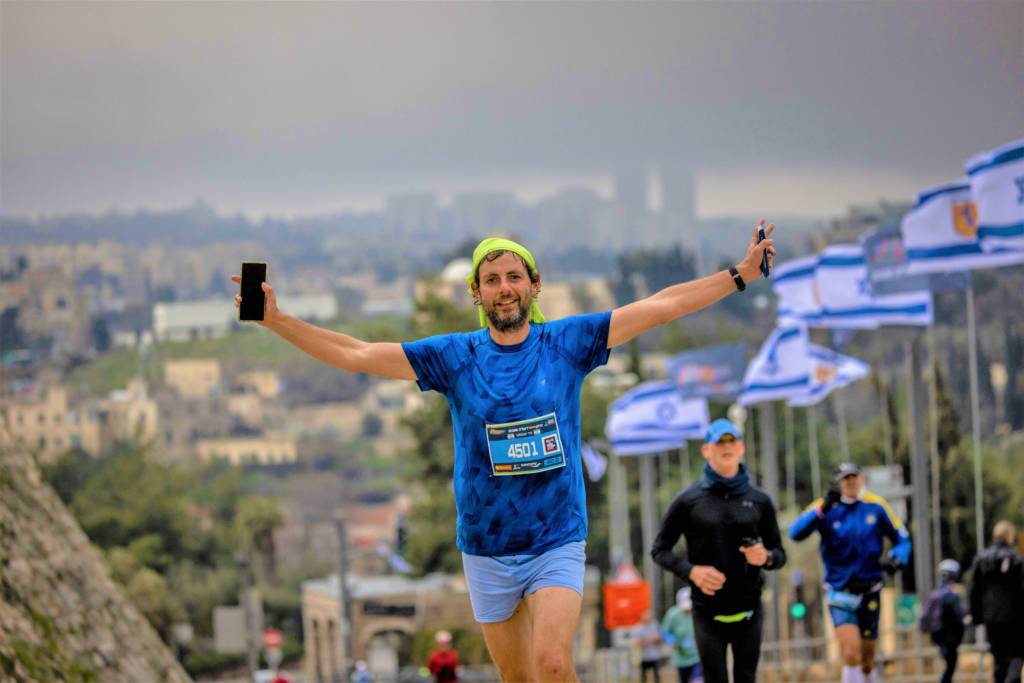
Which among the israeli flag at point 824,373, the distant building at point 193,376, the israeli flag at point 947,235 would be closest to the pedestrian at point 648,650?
the israeli flag at point 947,235

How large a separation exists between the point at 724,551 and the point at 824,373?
25816 mm

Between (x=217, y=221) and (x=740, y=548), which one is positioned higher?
(x=217, y=221)

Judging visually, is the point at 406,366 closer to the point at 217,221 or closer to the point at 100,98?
the point at 100,98

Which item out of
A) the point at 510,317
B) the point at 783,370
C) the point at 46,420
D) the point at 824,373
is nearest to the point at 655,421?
the point at 824,373

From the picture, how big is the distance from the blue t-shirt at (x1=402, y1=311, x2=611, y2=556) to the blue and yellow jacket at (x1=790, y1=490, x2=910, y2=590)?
4.52 m

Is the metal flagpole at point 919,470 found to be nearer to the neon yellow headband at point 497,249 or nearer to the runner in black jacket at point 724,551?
the runner in black jacket at point 724,551

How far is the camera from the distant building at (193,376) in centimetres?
17538

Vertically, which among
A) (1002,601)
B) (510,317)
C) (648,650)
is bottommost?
(648,650)

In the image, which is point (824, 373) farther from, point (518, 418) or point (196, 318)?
point (196, 318)

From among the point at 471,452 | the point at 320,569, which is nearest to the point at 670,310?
the point at 471,452

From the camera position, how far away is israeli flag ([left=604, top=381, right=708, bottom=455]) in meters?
41.7

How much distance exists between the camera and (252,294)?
6598mm

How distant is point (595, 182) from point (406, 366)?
19066cm

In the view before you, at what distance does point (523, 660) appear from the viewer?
23.5ft
